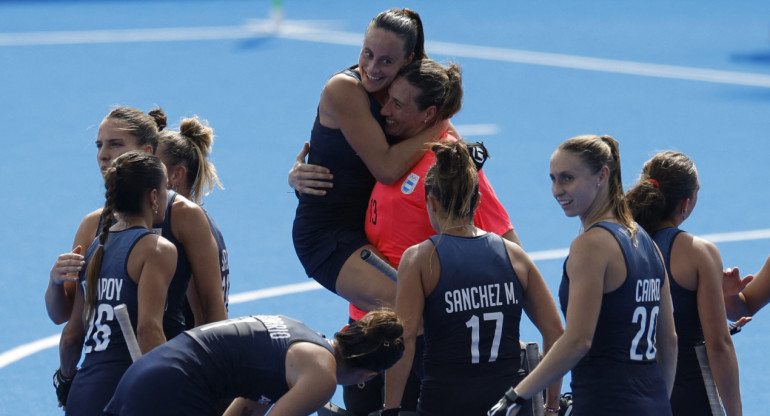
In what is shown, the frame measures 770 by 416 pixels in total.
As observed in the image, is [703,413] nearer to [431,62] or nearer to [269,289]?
[431,62]

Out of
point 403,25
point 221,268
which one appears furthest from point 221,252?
point 403,25

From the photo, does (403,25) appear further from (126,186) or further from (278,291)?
(278,291)

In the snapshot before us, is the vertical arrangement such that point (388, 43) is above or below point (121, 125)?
above

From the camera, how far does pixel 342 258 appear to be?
203 inches

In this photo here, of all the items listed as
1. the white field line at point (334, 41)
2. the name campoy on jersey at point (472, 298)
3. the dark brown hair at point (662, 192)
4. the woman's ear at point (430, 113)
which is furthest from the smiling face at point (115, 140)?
the white field line at point (334, 41)

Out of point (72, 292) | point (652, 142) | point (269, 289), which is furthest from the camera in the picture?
point (652, 142)

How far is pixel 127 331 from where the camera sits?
4430mm

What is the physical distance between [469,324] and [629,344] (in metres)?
0.67

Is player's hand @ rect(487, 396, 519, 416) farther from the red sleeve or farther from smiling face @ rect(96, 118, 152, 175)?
smiling face @ rect(96, 118, 152, 175)

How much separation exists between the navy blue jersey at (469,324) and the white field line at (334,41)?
1430cm

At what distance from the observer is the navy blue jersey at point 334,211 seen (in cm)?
519

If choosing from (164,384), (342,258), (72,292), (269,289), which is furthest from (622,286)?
(269,289)

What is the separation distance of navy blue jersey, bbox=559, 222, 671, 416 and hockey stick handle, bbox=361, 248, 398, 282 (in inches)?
41.7

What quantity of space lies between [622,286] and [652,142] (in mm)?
10408
